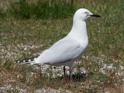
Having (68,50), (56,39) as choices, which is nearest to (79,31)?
(68,50)

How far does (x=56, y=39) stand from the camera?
1348cm

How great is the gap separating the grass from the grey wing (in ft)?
1.07

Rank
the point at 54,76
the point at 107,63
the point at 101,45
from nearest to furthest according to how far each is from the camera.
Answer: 1. the point at 54,76
2. the point at 107,63
3. the point at 101,45

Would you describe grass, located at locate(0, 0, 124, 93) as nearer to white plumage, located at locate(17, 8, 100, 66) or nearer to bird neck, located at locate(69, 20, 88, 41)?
white plumage, located at locate(17, 8, 100, 66)

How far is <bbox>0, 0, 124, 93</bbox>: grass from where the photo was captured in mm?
9773

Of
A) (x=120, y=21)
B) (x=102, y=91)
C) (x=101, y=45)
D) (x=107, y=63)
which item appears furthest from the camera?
(x=120, y=21)

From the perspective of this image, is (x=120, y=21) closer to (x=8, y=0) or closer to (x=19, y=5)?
(x=19, y=5)

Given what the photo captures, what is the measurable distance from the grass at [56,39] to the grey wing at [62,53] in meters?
0.33

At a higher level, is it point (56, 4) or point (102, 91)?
point (56, 4)

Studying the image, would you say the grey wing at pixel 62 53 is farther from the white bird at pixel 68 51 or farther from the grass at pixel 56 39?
the grass at pixel 56 39

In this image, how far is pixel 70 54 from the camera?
9.71 m

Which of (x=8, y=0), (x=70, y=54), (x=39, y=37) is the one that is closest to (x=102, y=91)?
(x=70, y=54)

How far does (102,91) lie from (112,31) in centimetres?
483

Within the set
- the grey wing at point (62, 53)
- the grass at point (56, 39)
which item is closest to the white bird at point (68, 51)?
the grey wing at point (62, 53)
